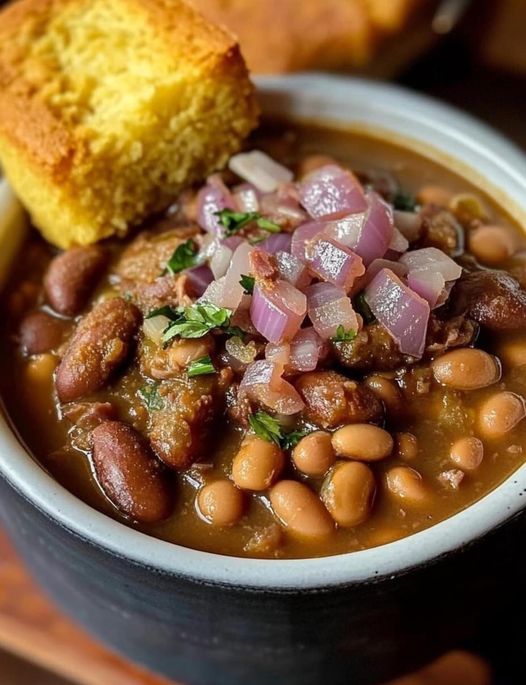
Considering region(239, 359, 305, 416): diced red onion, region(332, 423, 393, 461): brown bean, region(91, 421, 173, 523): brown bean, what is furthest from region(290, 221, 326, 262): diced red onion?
region(91, 421, 173, 523): brown bean

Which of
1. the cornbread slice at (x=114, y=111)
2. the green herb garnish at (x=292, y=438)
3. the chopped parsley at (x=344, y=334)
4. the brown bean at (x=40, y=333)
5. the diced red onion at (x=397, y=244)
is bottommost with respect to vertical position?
the green herb garnish at (x=292, y=438)

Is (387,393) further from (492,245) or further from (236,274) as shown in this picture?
(492,245)

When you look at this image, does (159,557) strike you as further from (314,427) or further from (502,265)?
(502,265)

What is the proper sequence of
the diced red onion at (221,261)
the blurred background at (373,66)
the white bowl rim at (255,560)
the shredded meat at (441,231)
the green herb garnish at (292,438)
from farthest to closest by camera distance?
the blurred background at (373,66), the shredded meat at (441,231), the diced red onion at (221,261), the green herb garnish at (292,438), the white bowl rim at (255,560)

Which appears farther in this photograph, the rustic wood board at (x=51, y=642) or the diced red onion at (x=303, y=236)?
the rustic wood board at (x=51, y=642)

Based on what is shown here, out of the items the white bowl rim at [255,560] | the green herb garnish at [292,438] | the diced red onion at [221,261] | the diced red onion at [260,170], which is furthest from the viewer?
the diced red onion at [260,170]

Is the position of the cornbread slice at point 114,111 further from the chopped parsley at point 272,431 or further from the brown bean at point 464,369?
the brown bean at point 464,369

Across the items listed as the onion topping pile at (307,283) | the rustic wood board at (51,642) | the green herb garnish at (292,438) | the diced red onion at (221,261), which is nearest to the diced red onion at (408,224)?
the onion topping pile at (307,283)
